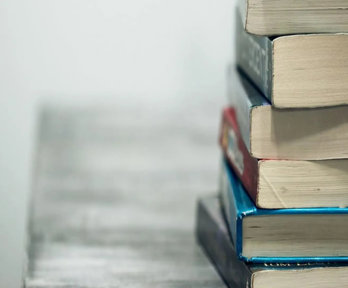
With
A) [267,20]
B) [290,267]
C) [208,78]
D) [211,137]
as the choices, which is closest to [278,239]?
[290,267]

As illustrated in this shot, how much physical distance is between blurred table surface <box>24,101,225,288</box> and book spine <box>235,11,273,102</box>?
0.20 meters

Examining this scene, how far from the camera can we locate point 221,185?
3.03 feet

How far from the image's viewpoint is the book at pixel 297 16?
68 centimetres

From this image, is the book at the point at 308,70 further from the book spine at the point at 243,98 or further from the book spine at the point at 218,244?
the book spine at the point at 218,244

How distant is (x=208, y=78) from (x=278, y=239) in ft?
3.83

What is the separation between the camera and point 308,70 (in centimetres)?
68

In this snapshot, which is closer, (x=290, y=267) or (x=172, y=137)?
(x=290, y=267)

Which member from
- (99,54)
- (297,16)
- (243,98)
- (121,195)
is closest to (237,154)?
(243,98)

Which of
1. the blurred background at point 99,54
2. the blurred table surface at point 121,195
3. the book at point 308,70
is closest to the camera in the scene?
the book at point 308,70

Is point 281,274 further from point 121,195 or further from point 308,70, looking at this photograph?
point 121,195

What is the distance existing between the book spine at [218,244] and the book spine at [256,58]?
0.49ft

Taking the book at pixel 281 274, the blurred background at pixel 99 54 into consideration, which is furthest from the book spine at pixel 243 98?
the blurred background at pixel 99 54

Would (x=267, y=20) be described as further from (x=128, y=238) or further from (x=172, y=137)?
(x=172, y=137)

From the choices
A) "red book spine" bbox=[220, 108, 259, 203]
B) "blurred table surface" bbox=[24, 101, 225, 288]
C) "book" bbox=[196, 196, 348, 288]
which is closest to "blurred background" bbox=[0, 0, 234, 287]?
"blurred table surface" bbox=[24, 101, 225, 288]
